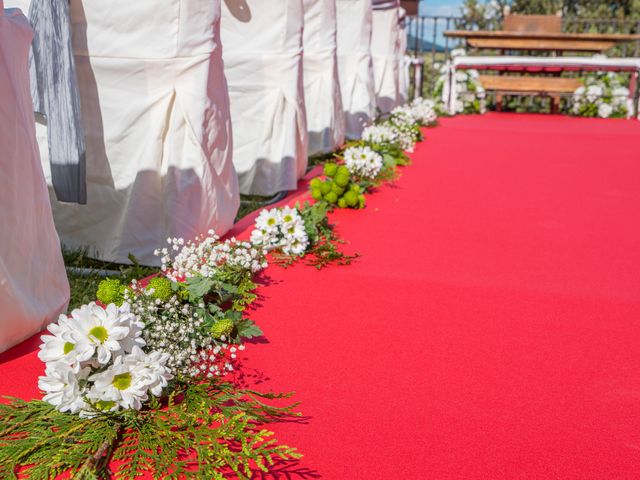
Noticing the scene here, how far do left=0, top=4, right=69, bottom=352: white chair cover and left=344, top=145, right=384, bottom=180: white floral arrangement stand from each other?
10.7 ft

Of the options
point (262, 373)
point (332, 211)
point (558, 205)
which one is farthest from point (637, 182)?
point (262, 373)

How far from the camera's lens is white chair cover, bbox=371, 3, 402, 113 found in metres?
11.3

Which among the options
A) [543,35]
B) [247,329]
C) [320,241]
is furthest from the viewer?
[543,35]

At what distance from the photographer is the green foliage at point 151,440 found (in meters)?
1.85

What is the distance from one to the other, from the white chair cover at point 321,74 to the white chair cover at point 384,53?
3.95m

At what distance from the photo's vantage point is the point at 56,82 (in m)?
3.42

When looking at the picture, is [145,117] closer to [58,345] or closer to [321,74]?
[58,345]

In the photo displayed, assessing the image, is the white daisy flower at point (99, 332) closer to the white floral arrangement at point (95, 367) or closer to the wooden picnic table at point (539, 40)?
the white floral arrangement at point (95, 367)

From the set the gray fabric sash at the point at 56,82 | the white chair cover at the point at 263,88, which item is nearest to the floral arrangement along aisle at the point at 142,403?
the gray fabric sash at the point at 56,82

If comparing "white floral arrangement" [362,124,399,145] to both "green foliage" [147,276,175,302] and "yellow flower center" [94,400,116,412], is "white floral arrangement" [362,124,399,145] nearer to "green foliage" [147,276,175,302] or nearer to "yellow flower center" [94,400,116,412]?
"green foliage" [147,276,175,302]

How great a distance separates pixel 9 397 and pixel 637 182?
18.9ft

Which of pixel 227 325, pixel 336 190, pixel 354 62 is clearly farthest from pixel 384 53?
pixel 227 325

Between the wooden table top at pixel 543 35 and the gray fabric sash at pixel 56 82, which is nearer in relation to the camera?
the gray fabric sash at pixel 56 82

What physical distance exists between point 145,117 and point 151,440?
220 cm
